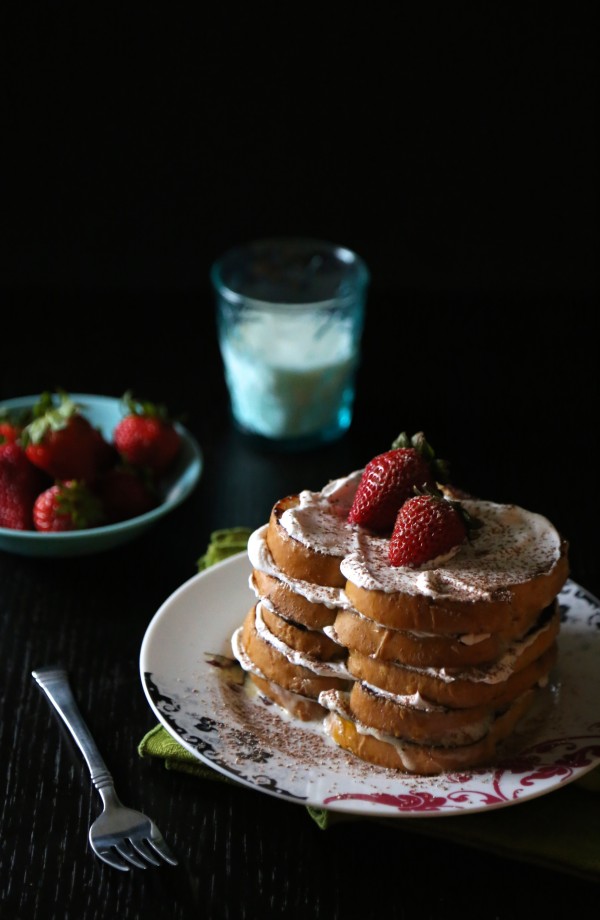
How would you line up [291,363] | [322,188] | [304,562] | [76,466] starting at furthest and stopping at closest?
[322,188]
[291,363]
[76,466]
[304,562]

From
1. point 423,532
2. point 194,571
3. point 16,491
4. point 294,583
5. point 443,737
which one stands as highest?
point 423,532

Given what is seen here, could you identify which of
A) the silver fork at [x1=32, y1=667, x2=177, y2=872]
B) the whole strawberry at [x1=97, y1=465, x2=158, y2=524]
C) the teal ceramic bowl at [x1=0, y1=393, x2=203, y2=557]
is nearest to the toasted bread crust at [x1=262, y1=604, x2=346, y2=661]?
the silver fork at [x1=32, y1=667, x2=177, y2=872]

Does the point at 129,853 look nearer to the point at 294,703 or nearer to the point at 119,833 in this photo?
the point at 119,833

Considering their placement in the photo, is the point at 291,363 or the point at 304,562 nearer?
the point at 304,562

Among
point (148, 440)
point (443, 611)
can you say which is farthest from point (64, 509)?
point (443, 611)

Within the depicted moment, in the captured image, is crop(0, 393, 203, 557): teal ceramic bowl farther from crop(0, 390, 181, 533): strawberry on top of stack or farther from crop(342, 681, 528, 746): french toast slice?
crop(342, 681, 528, 746): french toast slice

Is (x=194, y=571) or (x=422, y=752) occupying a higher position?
(x=422, y=752)
